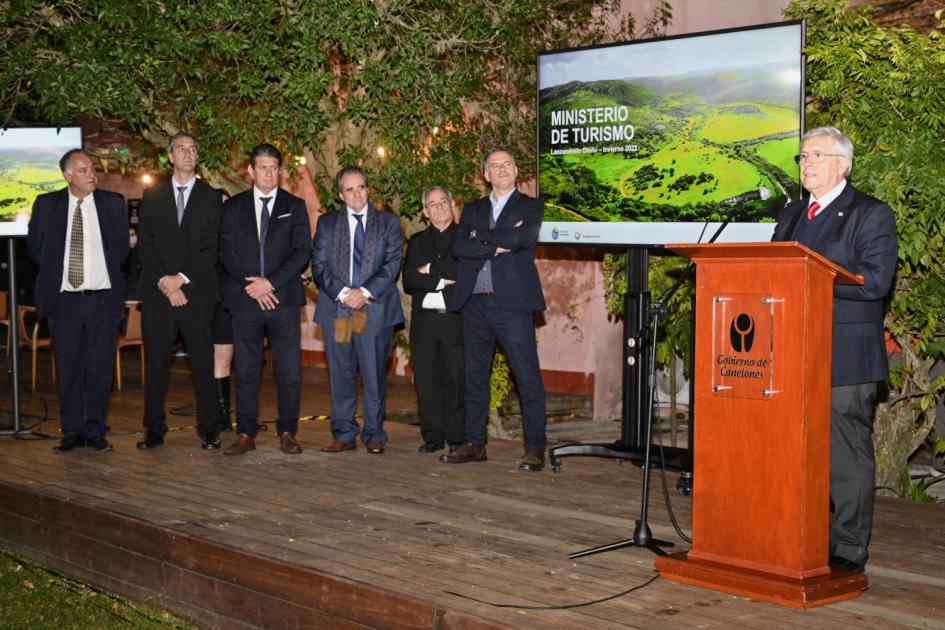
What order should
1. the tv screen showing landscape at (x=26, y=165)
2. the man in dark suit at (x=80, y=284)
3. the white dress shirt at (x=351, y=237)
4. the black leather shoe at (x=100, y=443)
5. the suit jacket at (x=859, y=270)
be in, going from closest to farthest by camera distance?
the suit jacket at (x=859, y=270)
the white dress shirt at (x=351, y=237)
the man in dark suit at (x=80, y=284)
the black leather shoe at (x=100, y=443)
the tv screen showing landscape at (x=26, y=165)

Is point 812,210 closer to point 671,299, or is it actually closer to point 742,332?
point 742,332

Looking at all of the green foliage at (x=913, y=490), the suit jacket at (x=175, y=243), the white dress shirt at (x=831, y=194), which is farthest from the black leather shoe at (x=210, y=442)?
the white dress shirt at (x=831, y=194)

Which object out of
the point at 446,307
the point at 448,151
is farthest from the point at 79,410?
the point at 448,151

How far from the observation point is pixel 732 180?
5840 millimetres

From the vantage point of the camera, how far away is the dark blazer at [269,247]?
7.02 meters

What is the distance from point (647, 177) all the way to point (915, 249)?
1295 mm

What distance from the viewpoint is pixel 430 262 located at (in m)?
7.02

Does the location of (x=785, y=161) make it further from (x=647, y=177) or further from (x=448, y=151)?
(x=448, y=151)

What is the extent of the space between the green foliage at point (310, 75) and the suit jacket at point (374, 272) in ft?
1.92

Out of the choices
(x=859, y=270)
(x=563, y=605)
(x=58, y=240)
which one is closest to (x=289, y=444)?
(x=58, y=240)

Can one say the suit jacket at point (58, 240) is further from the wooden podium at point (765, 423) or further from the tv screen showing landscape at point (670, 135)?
the wooden podium at point (765, 423)

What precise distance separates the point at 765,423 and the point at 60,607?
3004mm

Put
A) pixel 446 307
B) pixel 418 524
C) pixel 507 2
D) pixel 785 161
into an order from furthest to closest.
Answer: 1. pixel 507 2
2. pixel 446 307
3. pixel 785 161
4. pixel 418 524

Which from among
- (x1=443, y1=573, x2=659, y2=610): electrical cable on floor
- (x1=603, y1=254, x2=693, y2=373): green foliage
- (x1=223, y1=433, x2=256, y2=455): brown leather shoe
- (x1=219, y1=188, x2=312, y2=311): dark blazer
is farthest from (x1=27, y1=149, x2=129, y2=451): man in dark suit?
(x1=443, y1=573, x2=659, y2=610): electrical cable on floor
